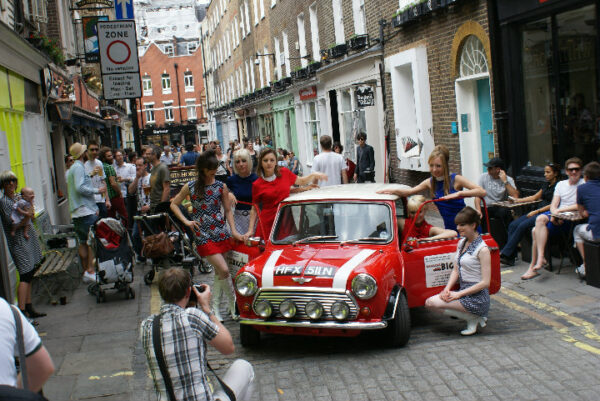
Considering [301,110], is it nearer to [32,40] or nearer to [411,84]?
[411,84]

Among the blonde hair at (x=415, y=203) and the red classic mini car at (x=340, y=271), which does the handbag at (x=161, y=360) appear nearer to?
the red classic mini car at (x=340, y=271)

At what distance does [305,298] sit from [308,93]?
22767 millimetres

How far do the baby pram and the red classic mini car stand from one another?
2.81 m

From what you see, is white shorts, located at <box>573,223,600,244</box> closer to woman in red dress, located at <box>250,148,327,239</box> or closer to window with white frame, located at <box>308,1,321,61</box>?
woman in red dress, located at <box>250,148,327,239</box>

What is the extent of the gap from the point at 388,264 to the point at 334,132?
19.6 m

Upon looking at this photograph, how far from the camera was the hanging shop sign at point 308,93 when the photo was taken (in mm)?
27630

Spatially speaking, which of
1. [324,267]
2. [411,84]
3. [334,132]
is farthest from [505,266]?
[334,132]

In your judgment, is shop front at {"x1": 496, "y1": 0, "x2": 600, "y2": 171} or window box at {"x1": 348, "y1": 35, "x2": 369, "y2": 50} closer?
shop front at {"x1": 496, "y1": 0, "x2": 600, "y2": 171}

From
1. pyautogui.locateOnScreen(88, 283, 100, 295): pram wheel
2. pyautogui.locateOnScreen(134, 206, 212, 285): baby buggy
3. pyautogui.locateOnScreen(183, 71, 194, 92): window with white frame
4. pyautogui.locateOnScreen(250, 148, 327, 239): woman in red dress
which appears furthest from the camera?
pyautogui.locateOnScreen(183, 71, 194, 92): window with white frame

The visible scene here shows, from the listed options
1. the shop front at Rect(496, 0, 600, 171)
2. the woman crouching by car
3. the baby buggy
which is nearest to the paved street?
the woman crouching by car

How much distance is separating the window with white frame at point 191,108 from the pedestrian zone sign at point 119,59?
7192cm

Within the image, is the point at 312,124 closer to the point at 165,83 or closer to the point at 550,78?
the point at 550,78

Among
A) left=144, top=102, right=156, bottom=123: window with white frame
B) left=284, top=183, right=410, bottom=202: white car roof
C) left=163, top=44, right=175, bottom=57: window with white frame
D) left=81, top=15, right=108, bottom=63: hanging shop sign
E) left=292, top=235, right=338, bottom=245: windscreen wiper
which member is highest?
left=163, top=44, right=175, bottom=57: window with white frame

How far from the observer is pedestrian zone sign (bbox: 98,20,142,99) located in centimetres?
1282
